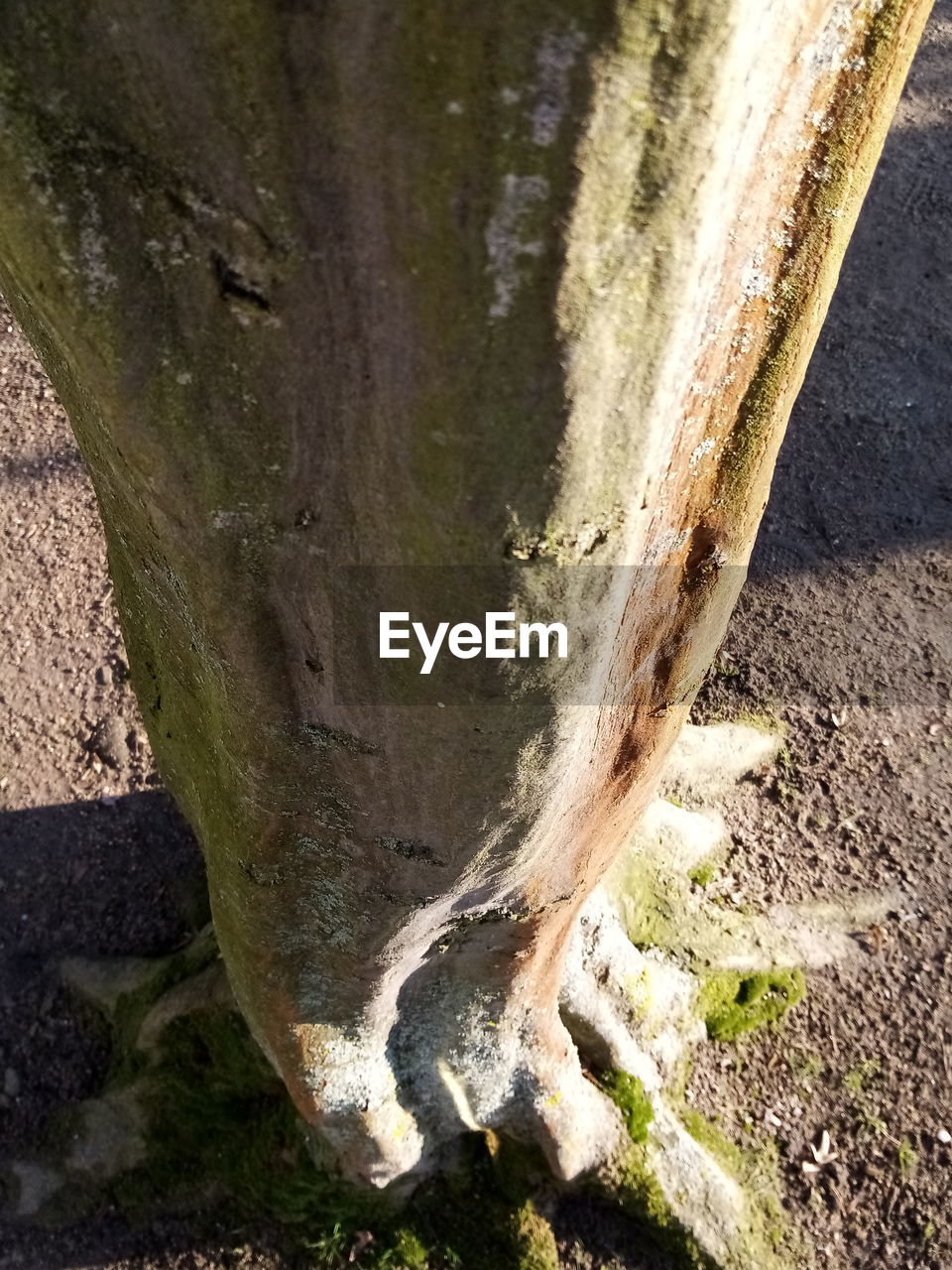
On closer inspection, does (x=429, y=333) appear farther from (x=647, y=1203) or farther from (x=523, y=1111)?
(x=647, y=1203)

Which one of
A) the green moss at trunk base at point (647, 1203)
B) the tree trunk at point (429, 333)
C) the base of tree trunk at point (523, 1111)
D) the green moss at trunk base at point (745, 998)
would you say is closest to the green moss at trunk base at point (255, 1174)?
the base of tree trunk at point (523, 1111)

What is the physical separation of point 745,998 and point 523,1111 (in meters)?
1.07

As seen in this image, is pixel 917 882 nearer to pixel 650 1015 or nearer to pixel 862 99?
pixel 650 1015

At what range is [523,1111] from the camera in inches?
101

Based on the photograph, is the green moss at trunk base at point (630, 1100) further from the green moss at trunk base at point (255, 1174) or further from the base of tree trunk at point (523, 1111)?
the green moss at trunk base at point (255, 1174)

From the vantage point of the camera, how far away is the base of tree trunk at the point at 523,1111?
2.71 meters

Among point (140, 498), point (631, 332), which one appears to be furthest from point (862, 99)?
point (140, 498)

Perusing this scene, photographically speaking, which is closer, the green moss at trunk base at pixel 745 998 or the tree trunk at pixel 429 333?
the tree trunk at pixel 429 333

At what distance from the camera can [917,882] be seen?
12.0 feet

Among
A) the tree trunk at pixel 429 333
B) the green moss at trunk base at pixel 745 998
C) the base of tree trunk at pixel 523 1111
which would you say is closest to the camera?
the tree trunk at pixel 429 333

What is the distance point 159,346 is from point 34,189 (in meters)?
0.15

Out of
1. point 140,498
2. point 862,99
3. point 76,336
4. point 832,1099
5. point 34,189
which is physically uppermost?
point 862,99

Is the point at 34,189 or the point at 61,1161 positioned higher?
the point at 34,189

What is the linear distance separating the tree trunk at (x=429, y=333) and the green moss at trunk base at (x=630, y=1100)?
1603 mm
